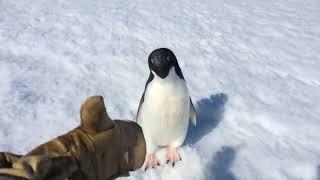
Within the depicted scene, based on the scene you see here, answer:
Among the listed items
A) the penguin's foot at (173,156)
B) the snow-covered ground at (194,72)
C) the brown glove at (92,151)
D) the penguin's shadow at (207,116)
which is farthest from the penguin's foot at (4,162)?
the penguin's shadow at (207,116)

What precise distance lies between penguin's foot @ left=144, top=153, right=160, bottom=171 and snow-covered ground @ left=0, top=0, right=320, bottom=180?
0.05 metres

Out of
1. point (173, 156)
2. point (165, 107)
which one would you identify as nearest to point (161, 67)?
point (165, 107)

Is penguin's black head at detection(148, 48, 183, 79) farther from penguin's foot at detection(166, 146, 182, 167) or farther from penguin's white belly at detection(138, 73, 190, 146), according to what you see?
penguin's foot at detection(166, 146, 182, 167)

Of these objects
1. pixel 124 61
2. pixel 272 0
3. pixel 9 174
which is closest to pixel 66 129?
pixel 124 61

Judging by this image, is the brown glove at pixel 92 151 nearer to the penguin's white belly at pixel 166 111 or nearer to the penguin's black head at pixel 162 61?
the penguin's black head at pixel 162 61

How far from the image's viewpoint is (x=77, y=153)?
162 centimetres

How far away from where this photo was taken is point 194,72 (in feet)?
15.7

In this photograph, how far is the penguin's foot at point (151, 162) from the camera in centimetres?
329

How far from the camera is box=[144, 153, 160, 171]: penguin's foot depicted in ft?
10.8

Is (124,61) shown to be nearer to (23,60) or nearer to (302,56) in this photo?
(23,60)

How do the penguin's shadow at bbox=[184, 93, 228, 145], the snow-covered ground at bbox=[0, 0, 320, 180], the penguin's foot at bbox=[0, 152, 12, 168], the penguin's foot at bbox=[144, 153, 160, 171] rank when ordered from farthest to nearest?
the penguin's shadow at bbox=[184, 93, 228, 145]
the snow-covered ground at bbox=[0, 0, 320, 180]
the penguin's foot at bbox=[144, 153, 160, 171]
the penguin's foot at bbox=[0, 152, 12, 168]

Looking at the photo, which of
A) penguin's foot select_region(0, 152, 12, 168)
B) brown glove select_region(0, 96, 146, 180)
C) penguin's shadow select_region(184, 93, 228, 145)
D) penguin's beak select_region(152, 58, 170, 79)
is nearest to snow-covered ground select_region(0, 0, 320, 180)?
penguin's shadow select_region(184, 93, 228, 145)

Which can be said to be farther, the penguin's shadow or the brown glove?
the penguin's shadow

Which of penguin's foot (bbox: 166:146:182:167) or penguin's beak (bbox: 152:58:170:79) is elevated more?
penguin's beak (bbox: 152:58:170:79)
